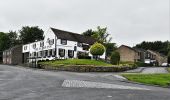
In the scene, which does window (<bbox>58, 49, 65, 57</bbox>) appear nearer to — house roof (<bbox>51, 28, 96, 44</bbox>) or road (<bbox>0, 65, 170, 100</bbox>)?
house roof (<bbox>51, 28, 96, 44</bbox>)

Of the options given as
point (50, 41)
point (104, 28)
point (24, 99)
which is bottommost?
point (24, 99)

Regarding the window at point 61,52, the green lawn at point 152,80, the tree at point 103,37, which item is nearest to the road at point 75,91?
the green lawn at point 152,80

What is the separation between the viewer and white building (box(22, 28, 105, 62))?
67.2 meters

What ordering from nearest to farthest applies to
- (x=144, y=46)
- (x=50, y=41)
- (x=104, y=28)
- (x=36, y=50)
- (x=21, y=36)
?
(x=50, y=41) → (x=36, y=50) → (x=104, y=28) → (x=21, y=36) → (x=144, y=46)

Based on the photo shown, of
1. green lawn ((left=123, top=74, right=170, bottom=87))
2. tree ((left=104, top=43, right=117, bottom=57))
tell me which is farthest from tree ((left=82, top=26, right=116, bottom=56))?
green lawn ((left=123, top=74, right=170, bottom=87))

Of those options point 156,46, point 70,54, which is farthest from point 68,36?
point 156,46

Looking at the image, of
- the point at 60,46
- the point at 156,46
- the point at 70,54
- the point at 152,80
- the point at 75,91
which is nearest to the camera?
the point at 75,91

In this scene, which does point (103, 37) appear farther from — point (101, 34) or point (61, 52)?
point (61, 52)

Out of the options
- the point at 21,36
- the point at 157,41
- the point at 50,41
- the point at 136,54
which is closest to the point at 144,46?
the point at 157,41

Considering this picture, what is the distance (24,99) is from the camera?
13836 millimetres

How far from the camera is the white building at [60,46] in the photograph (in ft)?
220

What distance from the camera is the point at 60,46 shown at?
67438 millimetres

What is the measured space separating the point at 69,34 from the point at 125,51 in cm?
3207

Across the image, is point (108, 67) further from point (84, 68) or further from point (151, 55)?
point (151, 55)
